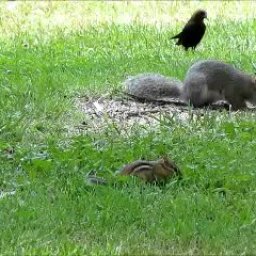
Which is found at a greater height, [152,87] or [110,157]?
[110,157]

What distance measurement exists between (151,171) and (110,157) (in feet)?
1.58

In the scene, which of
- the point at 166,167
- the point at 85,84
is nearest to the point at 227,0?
the point at 85,84

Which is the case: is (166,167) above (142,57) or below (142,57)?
above

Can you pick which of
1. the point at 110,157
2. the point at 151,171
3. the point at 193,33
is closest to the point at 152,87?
the point at 193,33

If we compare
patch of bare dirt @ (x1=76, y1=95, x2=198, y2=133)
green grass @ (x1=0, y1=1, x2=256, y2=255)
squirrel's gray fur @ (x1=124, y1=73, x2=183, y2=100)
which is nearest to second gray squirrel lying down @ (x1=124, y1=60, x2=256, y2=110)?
squirrel's gray fur @ (x1=124, y1=73, x2=183, y2=100)

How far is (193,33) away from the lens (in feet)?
32.4

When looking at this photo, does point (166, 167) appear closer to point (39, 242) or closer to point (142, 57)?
point (39, 242)

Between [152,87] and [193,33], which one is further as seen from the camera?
[193,33]

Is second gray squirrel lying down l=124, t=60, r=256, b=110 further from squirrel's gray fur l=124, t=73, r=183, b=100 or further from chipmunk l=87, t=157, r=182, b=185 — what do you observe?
chipmunk l=87, t=157, r=182, b=185

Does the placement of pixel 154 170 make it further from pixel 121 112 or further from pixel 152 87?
pixel 152 87

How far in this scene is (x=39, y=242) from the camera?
456cm

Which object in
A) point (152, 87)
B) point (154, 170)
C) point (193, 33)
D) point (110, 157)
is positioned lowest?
point (193, 33)

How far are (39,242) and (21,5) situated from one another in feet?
29.4

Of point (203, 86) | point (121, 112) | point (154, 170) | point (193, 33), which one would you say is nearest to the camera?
point (154, 170)
